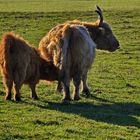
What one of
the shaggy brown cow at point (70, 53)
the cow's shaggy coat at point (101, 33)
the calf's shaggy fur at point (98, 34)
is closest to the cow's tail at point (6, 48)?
the shaggy brown cow at point (70, 53)

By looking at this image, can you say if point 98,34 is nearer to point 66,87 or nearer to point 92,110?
point 66,87

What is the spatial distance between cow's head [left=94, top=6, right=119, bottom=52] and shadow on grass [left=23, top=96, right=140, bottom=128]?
2.79 meters

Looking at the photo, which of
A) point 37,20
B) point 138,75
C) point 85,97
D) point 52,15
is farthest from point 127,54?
point 52,15

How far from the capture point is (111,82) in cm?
1791

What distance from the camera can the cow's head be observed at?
16.4m

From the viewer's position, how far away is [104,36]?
16.8 metres

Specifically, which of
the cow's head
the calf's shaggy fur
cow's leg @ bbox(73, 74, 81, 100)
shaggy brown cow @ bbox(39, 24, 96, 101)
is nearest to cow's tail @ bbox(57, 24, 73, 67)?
shaggy brown cow @ bbox(39, 24, 96, 101)

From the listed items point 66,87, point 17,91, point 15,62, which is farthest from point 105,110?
point 15,62

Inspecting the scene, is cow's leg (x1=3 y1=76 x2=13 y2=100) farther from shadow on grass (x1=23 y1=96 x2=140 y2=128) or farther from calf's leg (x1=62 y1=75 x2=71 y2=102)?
calf's leg (x1=62 y1=75 x2=71 y2=102)

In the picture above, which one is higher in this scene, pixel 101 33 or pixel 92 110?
pixel 101 33

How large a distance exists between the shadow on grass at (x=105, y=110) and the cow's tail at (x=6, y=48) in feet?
4.49

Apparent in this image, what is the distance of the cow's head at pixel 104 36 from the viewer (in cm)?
1642

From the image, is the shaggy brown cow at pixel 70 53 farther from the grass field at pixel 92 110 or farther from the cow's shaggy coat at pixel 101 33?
the cow's shaggy coat at pixel 101 33

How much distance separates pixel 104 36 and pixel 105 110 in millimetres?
4147
